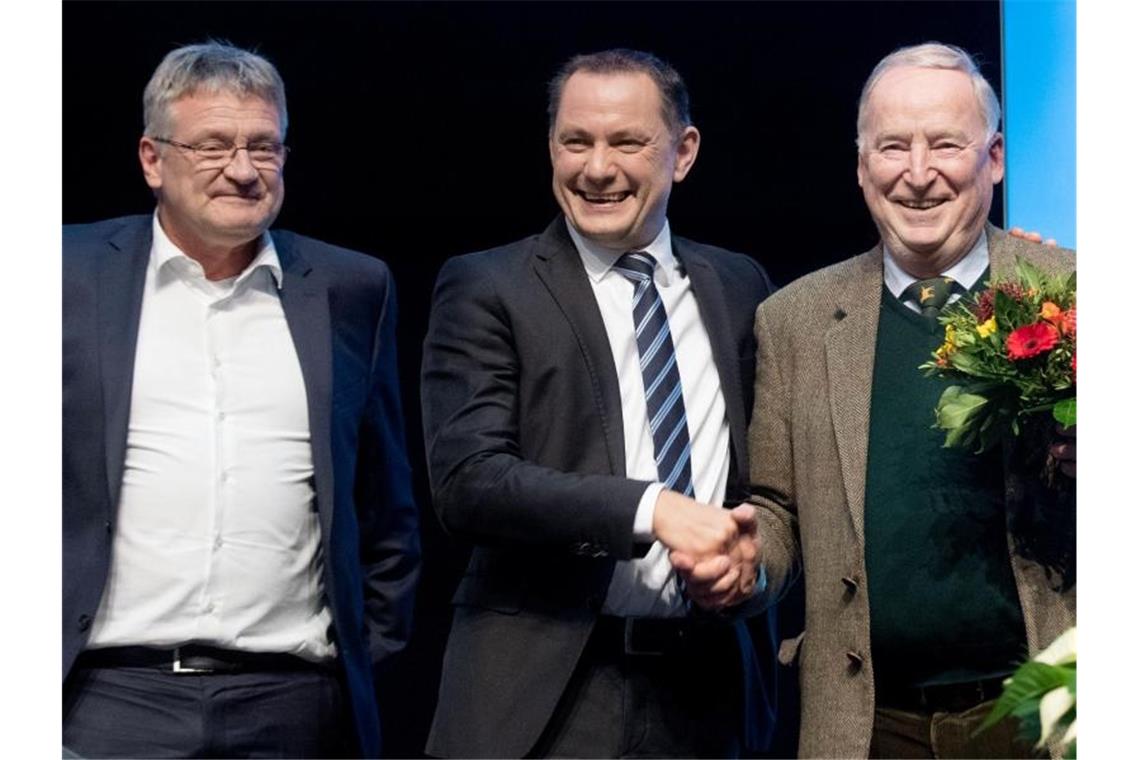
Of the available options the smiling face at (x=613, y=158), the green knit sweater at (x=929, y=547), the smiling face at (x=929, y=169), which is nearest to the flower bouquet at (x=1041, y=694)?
the green knit sweater at (x=929, y=547)

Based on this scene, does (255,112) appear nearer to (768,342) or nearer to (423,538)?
(768,342)

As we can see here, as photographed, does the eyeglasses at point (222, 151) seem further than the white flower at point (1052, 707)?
Yes

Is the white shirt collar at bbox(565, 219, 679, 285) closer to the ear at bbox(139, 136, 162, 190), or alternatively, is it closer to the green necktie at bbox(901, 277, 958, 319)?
the green necktie at bbox(901, 277, 958, 319)

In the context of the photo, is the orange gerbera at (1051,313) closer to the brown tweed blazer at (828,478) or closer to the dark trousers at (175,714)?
the brown tweed blazer at (828,478)

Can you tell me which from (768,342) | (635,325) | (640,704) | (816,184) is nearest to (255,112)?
(635,325)

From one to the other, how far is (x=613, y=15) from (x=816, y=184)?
2.18 ft

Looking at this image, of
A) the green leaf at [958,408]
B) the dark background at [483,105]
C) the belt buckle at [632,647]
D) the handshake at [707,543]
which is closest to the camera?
the green leaf at [958,408]

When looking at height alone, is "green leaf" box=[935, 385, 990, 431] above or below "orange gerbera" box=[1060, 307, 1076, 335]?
below

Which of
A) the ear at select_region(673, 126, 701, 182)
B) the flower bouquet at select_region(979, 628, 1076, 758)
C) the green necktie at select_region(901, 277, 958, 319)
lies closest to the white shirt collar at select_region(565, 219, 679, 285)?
the ear at select_region(673, 126, 701, 182)

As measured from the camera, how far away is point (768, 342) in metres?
3.66

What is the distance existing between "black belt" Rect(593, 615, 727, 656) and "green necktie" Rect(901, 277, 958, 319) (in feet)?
2.38

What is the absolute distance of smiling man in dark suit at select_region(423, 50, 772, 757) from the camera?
138 inches

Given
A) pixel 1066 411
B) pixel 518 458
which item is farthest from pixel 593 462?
pixel 1066 411

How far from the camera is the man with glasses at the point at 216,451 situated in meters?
3.51
